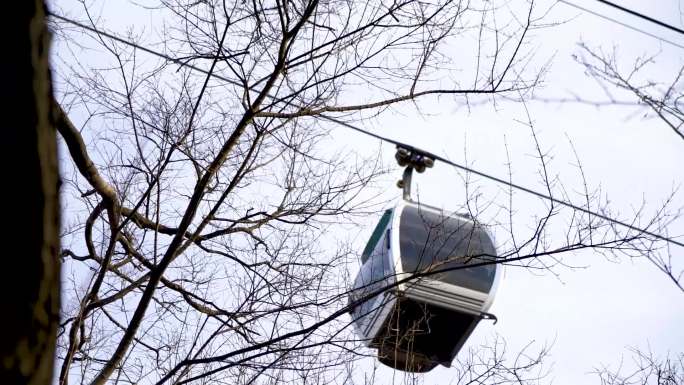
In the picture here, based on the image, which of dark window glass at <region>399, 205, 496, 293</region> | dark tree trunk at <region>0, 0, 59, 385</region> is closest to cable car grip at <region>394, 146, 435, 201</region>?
Result: dark window glass at <region>399, 205, 496, 293</region>

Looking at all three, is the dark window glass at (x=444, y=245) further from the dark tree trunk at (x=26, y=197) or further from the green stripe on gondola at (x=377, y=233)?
the dark tree trunk at (x=26, y=197)

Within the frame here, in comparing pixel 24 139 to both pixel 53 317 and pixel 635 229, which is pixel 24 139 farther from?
pixel 635 229

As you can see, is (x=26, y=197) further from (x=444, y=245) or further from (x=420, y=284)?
(x=420, y=284)

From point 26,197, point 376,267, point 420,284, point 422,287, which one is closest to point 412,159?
point 376,267

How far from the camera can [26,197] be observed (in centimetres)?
134

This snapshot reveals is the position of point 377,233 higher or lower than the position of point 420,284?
higher

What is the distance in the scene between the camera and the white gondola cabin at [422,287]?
17.3ft

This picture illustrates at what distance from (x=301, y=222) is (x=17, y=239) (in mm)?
4247

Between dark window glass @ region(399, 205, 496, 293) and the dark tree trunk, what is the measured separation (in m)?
3.37

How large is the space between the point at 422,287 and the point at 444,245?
1.24 m

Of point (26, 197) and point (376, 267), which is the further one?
point (376, 267)

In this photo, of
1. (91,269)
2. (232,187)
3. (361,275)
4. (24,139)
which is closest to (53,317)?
(24,139)

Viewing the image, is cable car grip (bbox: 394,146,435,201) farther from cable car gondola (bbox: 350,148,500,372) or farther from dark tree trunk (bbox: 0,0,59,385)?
dark tree trunk (bbox: 0,0,59,385)

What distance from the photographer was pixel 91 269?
16.5 ft
